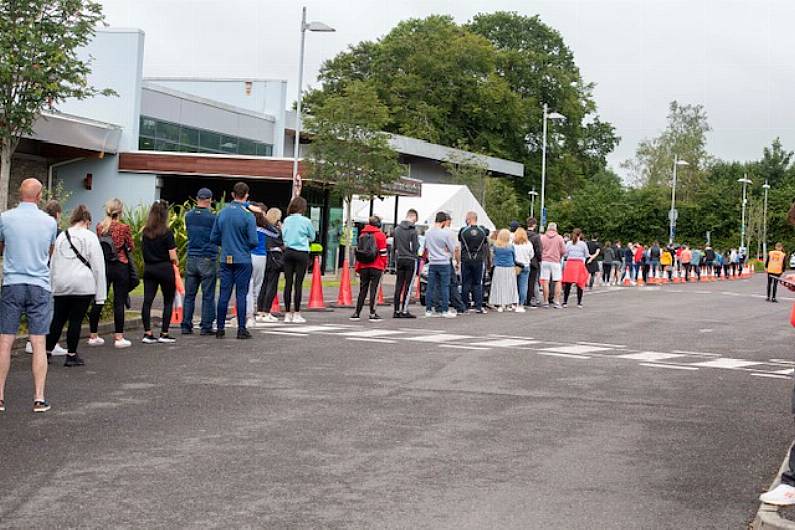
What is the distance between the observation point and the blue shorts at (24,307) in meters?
9.37

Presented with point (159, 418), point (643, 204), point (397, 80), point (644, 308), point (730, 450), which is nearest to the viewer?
point (730, 450)

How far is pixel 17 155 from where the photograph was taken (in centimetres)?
3603

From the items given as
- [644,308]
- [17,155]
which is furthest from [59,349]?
[17,155]

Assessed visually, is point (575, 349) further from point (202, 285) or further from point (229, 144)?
point (229, 144)

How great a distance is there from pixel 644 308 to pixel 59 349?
17.5 m

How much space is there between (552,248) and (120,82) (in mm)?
19385

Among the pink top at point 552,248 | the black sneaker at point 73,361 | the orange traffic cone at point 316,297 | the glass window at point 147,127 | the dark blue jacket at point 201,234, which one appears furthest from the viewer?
the glass window at point 147,127

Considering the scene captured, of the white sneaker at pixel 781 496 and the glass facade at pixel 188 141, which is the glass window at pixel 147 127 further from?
the white sneaker at pixel 781 496

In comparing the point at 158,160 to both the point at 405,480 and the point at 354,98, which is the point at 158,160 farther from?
the point at 405,480

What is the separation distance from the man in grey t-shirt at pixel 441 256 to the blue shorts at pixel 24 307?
12.9 meters

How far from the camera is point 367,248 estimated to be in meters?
20.2

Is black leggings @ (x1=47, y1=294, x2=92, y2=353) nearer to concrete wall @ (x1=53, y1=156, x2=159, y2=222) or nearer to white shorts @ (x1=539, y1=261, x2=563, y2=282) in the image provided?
white shorts @ (x1=539, y1=261, x2=563, y2=282)

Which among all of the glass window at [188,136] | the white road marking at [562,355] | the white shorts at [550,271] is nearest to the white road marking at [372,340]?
the white road marking at [562,355]

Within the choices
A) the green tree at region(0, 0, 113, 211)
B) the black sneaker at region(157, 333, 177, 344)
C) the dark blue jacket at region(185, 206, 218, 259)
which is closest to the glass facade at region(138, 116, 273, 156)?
the green tree at region(0, 0, 113, 211)
